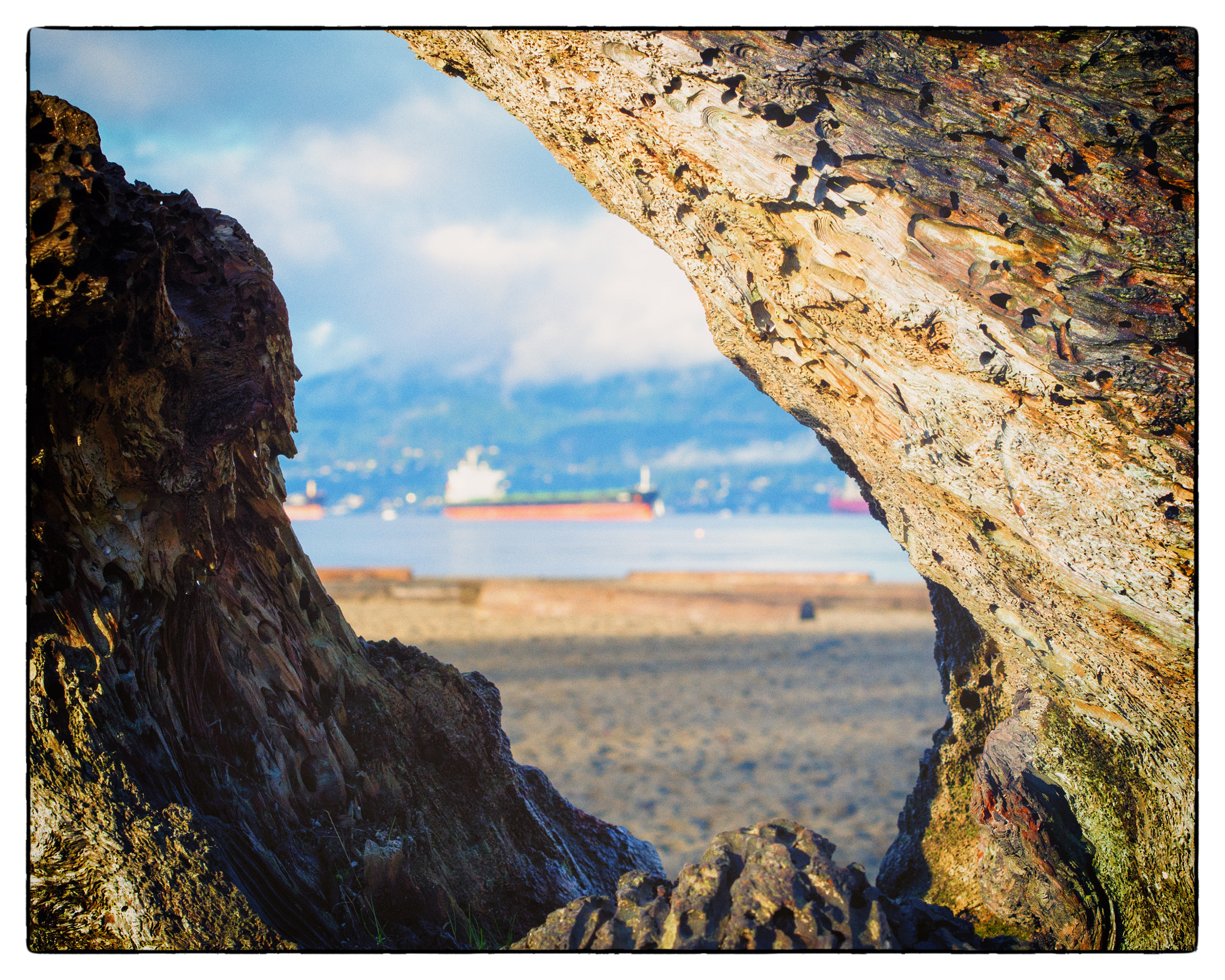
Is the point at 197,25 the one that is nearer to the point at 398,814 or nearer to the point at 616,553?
the point at 398,814

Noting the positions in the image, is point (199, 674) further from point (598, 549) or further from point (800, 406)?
point (598, 549)

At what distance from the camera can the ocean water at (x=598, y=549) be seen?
39375mm

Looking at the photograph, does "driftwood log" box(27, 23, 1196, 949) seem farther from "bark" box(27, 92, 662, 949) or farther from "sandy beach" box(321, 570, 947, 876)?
"sandy beach" box(321, 570, 947, 876)

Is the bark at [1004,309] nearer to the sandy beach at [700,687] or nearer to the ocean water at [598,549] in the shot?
the sandy beach at [700,687]

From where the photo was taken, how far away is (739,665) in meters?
9.34

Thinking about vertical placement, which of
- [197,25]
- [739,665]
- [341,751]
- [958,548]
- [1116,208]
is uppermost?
[197,25]

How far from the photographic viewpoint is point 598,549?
194ft

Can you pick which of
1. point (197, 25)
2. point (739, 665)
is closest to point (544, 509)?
point (739, 665)

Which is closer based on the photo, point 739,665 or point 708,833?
point 708,833

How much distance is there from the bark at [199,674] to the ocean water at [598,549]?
503 inches

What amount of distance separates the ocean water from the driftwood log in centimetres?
1300

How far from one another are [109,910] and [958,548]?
8.27 ft

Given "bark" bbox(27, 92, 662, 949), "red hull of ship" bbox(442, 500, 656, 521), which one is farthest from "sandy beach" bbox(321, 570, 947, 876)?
"red hull of ship" bbox(442, 500, 656, 521)

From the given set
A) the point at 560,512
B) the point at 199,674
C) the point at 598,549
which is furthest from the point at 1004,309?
the point at 560,512
